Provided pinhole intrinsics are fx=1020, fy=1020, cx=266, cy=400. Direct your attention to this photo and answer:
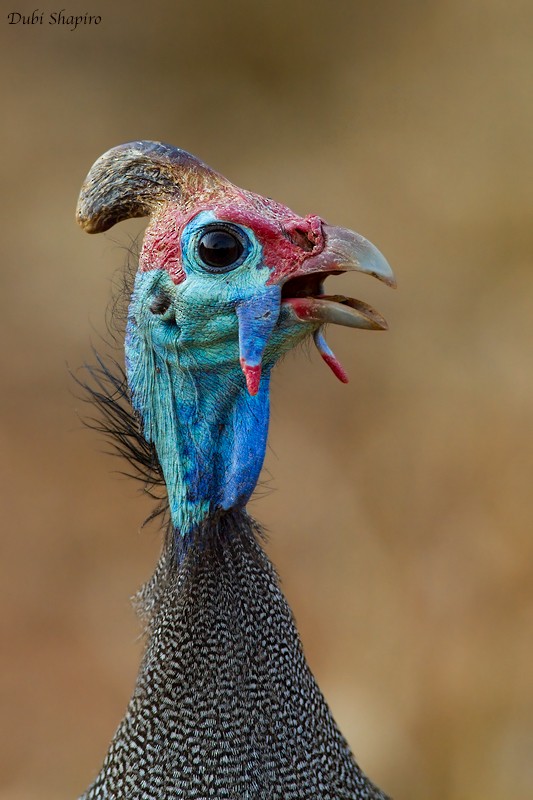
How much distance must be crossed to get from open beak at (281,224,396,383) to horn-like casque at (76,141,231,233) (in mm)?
329

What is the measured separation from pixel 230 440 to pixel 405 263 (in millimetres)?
4088

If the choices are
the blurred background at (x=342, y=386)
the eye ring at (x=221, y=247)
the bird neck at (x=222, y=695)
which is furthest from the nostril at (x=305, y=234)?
the blurred background at (x=342, y=386)

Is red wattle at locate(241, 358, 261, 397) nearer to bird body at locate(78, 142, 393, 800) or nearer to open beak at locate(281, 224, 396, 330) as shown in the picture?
bird body at locate(78, 142, 393, 800)

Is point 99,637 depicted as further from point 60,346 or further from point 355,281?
point 355,281

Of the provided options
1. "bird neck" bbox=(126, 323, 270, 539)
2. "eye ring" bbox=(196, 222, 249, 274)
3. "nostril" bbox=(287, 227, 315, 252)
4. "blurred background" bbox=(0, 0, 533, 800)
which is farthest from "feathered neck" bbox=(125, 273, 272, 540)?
"blurred background" bbox=(0, 0, 533, 800)

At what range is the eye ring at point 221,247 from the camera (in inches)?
99.5

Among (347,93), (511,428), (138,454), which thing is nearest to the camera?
(138,454)

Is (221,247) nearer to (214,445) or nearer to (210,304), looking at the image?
(210,304)

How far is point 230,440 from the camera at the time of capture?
8.70ft

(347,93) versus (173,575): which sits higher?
(347,93)

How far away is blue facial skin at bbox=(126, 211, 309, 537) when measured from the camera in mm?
2516

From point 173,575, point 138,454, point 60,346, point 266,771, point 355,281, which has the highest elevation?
point 355,281

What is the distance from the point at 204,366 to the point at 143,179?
52 centimetres

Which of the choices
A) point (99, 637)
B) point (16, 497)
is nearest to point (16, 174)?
point (16, 497)
